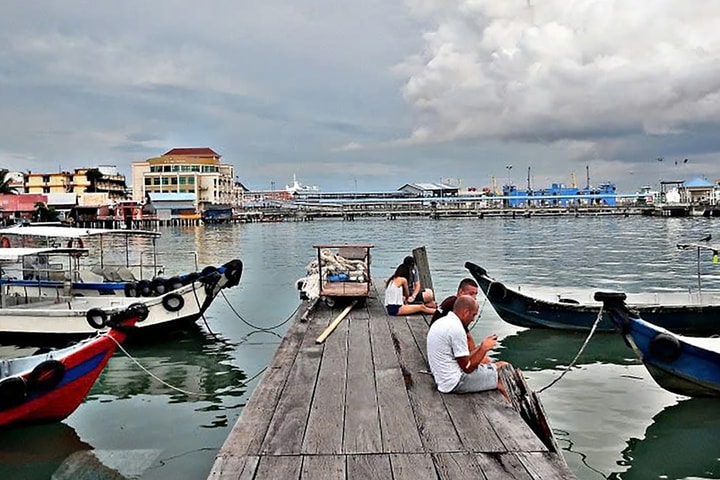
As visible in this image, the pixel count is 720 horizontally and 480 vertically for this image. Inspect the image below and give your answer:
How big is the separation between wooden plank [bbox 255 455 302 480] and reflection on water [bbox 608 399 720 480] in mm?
4815

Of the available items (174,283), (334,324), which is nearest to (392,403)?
(334,324)

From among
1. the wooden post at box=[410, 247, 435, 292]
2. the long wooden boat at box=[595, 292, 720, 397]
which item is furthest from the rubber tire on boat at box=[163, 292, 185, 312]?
the long wooden boat at box=[595, 292, 720, 397]

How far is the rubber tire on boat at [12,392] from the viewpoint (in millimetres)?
8312

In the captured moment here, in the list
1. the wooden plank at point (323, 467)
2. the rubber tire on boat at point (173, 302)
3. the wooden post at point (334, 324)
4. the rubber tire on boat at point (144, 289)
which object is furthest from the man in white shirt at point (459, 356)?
the rubber tire on boat at point (144, 289)

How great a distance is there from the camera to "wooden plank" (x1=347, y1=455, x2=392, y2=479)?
4777mm

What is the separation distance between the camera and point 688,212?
384ft

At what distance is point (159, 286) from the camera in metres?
16.8

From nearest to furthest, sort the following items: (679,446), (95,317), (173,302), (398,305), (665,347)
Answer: (679,446) < (665,347) < (398,305) < (95,317) < (173,302)

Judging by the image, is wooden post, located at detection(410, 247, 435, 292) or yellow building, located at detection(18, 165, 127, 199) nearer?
wooden post, located at detection(410, 247, 435, 292)

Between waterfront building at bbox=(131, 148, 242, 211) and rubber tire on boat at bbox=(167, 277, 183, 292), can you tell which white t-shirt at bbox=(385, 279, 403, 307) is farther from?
waterfront building at bbox=(131, 148, 242, 211)

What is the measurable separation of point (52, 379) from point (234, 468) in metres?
4.81

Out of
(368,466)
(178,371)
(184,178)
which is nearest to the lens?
(368,466)

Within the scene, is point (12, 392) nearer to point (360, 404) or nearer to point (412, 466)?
point (360, 404)

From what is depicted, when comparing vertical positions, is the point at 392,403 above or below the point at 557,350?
above
